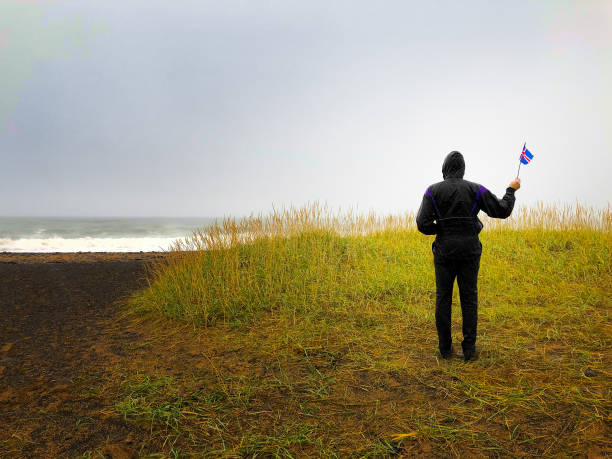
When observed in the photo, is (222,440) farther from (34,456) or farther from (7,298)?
(7,298)

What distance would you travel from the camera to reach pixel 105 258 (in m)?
12.0

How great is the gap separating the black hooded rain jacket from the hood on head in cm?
6

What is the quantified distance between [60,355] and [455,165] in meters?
5.13

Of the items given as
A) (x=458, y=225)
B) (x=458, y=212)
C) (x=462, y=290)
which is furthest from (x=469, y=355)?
(x=458, y=212)

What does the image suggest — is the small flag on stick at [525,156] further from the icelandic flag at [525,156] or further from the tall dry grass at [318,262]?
the tall dry grass at [318,262]

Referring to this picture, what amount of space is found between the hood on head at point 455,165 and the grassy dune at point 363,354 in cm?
195

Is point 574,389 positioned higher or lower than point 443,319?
lower

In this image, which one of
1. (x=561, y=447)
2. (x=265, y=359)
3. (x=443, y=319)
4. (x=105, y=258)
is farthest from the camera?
(x=105, y=258)

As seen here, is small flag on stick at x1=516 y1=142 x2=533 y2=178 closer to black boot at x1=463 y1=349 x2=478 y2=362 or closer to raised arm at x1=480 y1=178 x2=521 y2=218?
raised arm at x1=480 y1=178 x2=521 y2=218

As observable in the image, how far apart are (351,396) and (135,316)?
4.32 m

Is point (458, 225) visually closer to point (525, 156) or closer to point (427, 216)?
point (427, 216)

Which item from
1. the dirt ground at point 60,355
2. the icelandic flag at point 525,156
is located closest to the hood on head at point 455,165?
the icelandic flag at point 525,156

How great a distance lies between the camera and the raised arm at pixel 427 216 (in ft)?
13.3

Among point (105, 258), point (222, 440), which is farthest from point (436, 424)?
point (105, 258)
